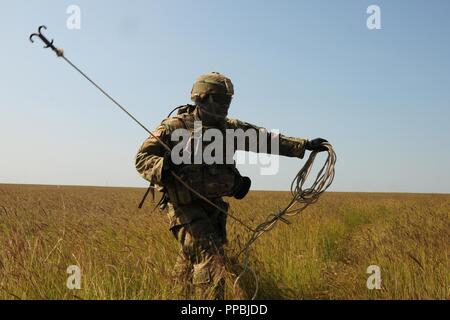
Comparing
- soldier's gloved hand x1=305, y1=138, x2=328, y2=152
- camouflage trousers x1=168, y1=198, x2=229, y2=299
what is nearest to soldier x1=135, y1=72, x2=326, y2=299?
camouflage trousers x1=168, y1=198, x2=229, y2=299

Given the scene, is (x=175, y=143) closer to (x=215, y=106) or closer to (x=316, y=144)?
(x=215, y=106)

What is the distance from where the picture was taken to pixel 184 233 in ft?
12.4

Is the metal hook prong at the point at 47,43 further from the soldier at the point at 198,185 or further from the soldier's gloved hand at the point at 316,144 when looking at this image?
the soldier's gloved hand at the point at 316,144

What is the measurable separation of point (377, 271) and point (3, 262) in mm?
3369

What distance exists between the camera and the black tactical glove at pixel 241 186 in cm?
409

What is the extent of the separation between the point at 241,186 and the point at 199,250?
2.69 ft

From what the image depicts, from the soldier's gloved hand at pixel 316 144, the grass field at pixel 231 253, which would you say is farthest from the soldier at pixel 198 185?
the soldier's gloved hand at pixel 316 144

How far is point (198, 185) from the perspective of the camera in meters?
3.70

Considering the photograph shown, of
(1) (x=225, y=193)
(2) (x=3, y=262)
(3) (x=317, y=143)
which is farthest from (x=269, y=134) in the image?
(2) (x=3, y=262)

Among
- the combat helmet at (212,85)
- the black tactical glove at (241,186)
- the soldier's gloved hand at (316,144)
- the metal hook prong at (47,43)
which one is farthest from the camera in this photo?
the soldier's gloved hand at (316,144)

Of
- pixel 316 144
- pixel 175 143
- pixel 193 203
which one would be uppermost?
pixel 316 144

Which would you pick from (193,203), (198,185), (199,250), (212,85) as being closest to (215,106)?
(212,85)

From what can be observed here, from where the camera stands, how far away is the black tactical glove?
13.4ft
